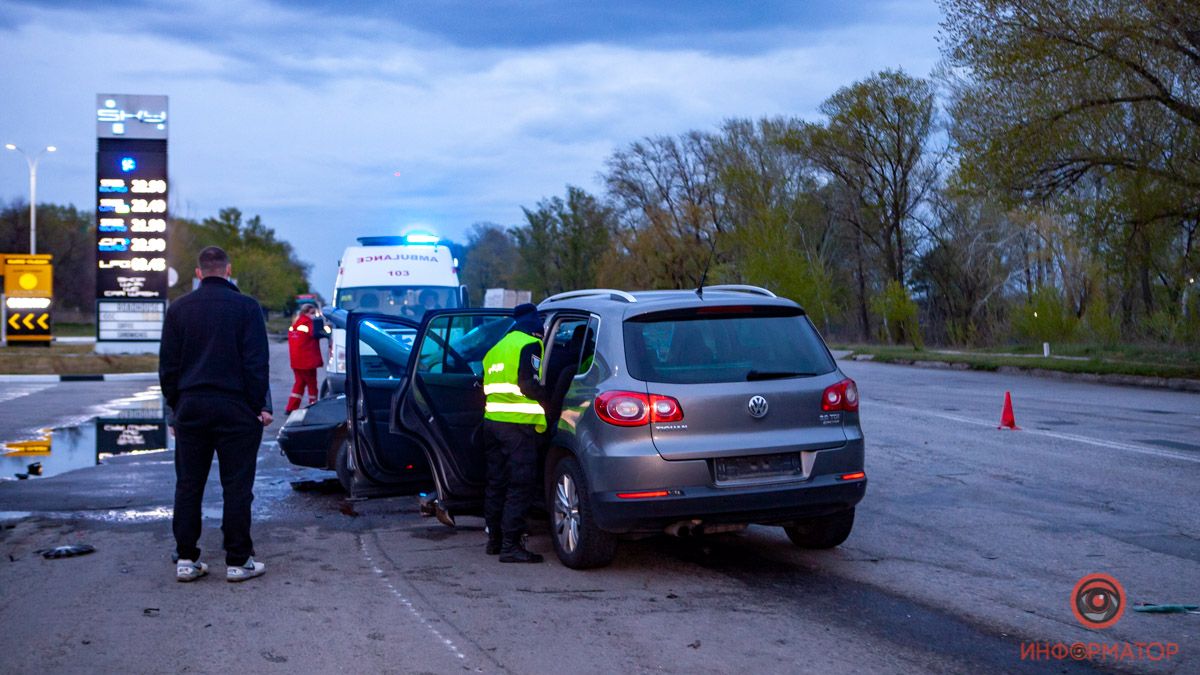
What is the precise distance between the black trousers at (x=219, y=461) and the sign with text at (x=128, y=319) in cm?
2936

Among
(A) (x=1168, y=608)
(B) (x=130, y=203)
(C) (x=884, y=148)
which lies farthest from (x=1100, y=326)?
(A) (x=1168, y=608)

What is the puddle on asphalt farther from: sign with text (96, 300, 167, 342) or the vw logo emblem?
sign with text (96, 300, 167, 342)

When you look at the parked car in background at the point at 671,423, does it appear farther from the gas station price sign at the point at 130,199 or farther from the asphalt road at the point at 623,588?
the gas station price sign at the point at 130,199

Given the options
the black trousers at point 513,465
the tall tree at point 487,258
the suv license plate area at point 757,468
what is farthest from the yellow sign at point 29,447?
the tall tree at point 487,258

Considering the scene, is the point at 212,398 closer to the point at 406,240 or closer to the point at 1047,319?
the point at 406,240

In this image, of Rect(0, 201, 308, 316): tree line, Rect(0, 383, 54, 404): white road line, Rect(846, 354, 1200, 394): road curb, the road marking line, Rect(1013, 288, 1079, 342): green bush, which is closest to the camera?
the road marking line

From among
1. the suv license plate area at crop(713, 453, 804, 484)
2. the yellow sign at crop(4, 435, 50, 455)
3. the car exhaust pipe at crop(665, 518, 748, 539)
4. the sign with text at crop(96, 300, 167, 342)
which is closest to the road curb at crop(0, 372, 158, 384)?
the sign with text at crop(96, 300, 167, 342)

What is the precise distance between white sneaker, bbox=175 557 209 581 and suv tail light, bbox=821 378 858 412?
380cm

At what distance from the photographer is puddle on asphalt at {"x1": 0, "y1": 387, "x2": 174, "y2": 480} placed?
1188 cm

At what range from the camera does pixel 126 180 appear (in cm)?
3350

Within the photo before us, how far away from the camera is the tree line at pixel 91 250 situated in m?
75.6

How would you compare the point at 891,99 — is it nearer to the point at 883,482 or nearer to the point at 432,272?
the point at 432,272

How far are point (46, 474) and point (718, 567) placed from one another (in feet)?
25.0

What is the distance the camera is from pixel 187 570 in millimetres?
6508
